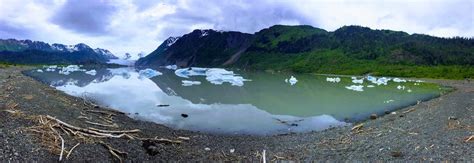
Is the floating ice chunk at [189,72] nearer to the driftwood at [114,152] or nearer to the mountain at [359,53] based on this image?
the mountain at [359,53]

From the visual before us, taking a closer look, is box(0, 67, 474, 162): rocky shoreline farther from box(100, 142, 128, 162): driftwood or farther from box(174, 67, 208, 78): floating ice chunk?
box(174, 67, 208, 78): floating ice chunk

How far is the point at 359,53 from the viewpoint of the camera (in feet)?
376

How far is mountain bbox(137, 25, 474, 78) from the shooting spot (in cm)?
8740

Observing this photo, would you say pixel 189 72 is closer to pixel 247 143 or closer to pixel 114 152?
pixel 247 143

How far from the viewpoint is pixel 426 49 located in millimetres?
99438

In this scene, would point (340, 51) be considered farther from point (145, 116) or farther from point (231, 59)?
point (145, 116)

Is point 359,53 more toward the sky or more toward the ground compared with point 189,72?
more toward the sky

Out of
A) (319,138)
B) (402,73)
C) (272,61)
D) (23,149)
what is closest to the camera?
(23,149)

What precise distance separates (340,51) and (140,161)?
12202cm

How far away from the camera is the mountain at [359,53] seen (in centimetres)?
8740

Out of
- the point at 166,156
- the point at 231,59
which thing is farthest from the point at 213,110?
the point at 231,59

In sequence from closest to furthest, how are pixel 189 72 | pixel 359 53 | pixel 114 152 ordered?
1. pixel 114 152
2. pixel 189 72
3. pixel 359 53

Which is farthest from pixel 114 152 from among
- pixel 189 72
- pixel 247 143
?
pixel 189 72

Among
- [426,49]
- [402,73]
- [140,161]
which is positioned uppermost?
[426,49]
